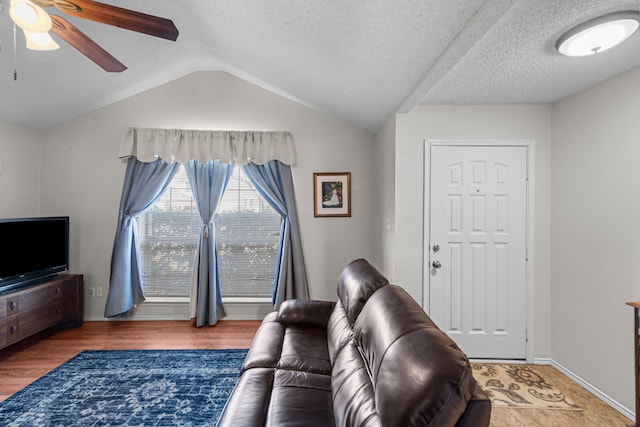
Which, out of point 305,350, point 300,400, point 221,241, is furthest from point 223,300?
point 300,400

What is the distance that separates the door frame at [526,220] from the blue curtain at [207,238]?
2.20 metres

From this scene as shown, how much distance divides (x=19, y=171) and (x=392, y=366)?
433cm

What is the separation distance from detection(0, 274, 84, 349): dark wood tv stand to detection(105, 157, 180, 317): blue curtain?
327 millimetres

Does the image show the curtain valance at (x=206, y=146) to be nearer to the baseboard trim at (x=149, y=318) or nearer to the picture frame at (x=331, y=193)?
the picture frame at (x=331, y=193)

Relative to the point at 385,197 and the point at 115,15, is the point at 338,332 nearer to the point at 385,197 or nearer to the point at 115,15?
the point at 385,197

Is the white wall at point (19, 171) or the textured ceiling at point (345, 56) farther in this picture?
the white wall at point (19, 171)

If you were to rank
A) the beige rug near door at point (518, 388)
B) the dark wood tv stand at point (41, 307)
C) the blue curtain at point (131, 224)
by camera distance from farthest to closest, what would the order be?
the blue curtain at point (131, 224) < the dark wood tv stand at point (41, 307) < the beige rug near door at point (518, 388)

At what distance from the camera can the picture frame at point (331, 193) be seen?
3486 mm

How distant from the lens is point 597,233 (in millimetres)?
2141

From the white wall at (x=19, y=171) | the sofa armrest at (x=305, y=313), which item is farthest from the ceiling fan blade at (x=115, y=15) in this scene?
the white wall at (x=19, y=171)

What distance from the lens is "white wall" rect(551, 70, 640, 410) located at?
6.38 feet

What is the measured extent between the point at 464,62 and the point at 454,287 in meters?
1.82

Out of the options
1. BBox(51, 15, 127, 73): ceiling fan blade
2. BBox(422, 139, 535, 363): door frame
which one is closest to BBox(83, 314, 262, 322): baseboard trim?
BBox(422, 139, 535, 363): door frame

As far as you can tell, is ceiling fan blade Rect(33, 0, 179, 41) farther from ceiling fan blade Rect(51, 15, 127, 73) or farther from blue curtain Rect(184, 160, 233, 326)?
blue curtain Rect(184, 160, 233, 326)
